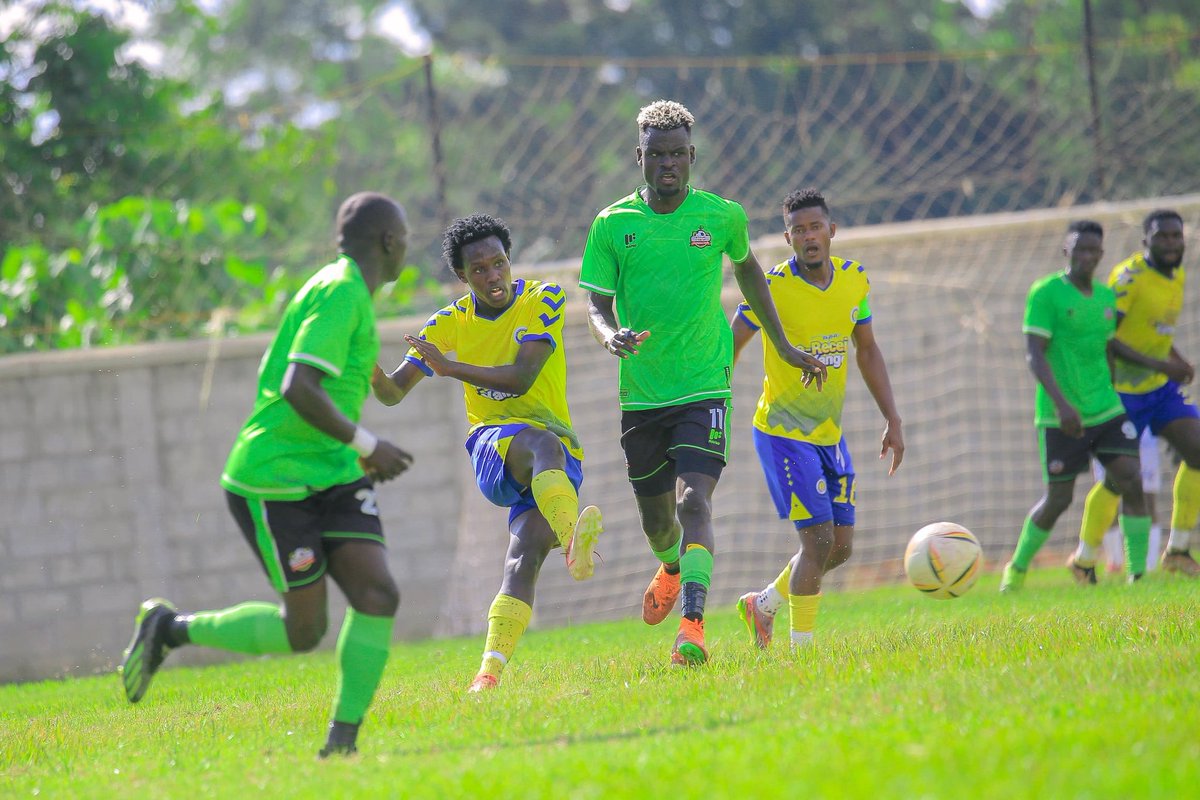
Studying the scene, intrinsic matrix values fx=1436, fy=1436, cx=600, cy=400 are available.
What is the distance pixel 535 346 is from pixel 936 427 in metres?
6.88

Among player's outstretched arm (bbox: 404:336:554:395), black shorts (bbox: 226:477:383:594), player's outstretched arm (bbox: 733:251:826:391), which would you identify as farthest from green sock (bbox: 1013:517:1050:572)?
black shorts (bbox: 226:477:383:594)

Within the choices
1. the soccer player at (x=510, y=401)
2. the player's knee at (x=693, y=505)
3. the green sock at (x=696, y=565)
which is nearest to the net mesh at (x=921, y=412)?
the soccer player at (x=510, y=401)

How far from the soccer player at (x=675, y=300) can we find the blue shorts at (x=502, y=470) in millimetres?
523

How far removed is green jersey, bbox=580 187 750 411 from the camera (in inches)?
273

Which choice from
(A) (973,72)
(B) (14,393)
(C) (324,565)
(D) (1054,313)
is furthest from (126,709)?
(A) (973,72)

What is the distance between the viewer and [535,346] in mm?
6582

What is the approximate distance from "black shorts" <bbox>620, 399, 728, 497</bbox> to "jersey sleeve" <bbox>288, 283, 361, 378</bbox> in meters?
2.31

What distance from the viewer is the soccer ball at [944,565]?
7395mm

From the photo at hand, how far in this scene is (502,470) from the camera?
6.63m

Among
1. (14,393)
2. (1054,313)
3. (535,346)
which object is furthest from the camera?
(14,393)

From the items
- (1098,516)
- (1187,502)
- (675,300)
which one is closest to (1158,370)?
(1187,502)

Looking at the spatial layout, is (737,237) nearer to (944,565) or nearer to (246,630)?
(944,565)

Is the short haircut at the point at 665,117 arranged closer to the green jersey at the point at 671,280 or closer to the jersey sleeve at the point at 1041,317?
the green jersey at the point at 671,280

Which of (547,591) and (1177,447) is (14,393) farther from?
(1177,447)
